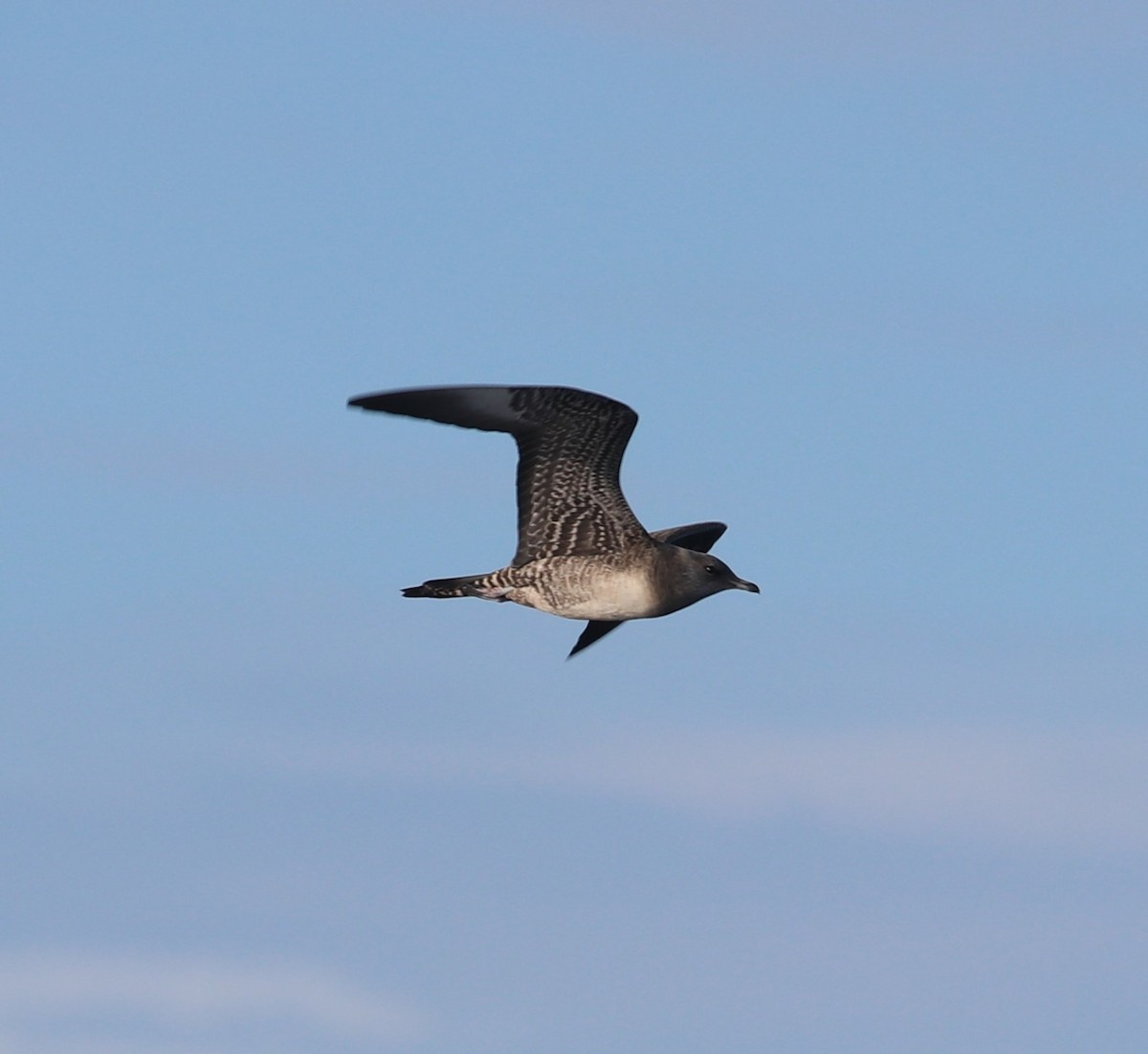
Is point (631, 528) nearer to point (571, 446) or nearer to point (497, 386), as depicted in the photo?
point (571, 446)

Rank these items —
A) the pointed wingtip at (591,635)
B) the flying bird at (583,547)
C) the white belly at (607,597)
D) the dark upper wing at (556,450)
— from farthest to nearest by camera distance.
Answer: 1. the pointed wingtip at (591,635)
2. the white belly at (607,597)
3. the flying bird at (583,547)
4. the dark upper wing at (556,450)

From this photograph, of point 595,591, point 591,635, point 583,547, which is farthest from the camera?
point 591,635

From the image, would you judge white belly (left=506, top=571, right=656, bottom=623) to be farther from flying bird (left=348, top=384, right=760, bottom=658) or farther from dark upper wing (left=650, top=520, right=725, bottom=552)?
dark upper wing (left=650, top=520, right=725, bottom=552)

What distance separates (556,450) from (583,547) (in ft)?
3.55

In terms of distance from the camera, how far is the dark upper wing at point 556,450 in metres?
18.6

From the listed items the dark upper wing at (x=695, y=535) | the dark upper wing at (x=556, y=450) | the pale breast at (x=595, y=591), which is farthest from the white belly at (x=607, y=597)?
the dark upper wing at (x=695, y=535)

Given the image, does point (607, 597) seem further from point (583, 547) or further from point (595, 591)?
point (583, 547)

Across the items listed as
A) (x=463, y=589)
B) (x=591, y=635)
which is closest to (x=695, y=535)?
(x=591, y=635)

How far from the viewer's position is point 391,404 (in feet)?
60.1

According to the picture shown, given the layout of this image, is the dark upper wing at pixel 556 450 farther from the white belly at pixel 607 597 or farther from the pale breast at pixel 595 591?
the white belly at pixel 607 597

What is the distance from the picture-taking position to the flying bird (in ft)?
63.8

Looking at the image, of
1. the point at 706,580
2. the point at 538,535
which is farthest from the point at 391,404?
the point at 706,580

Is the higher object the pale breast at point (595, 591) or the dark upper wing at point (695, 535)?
the dark upper wing at point (695, 535)

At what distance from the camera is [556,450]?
1958 centimetres
